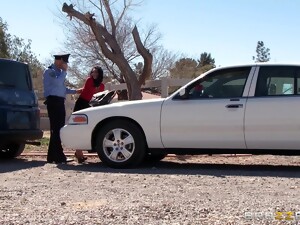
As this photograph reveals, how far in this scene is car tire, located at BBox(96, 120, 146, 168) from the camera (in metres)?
8.06

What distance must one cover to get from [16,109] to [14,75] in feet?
2.19

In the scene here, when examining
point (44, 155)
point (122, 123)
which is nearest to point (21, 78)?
point (44, 155)

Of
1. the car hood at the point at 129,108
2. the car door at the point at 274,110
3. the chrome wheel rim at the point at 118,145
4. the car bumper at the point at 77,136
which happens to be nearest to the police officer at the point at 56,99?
the car bumper at the point at 77,136

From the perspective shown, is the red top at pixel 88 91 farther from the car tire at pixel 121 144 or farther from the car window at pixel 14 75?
the car tire at pixel 121 144

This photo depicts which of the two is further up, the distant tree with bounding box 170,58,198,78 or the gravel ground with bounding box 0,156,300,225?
the distant tree with bounding box 170,58,198,78

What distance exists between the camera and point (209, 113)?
777cm

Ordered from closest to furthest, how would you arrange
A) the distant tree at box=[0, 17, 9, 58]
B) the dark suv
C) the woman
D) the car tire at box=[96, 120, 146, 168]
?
the car tire at box=[96, 120, 146, 168] → the dark suv → the woman → the distant tree at box=[0, 17, 9, 58]

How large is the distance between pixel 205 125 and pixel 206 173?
2.32ft

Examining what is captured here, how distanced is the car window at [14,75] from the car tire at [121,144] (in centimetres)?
225

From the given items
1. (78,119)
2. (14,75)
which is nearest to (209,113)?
(78,119)

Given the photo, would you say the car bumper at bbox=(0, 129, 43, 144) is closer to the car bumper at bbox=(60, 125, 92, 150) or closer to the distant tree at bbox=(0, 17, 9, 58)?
the car bumper at bbox=(60, 125, 92, 150)

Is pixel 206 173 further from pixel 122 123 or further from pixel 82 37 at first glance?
pixel 82 37

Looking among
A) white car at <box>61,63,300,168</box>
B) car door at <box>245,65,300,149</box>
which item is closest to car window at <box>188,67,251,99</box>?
white car at <box>61,63,300,168</box>

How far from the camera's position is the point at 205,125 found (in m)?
7.80
